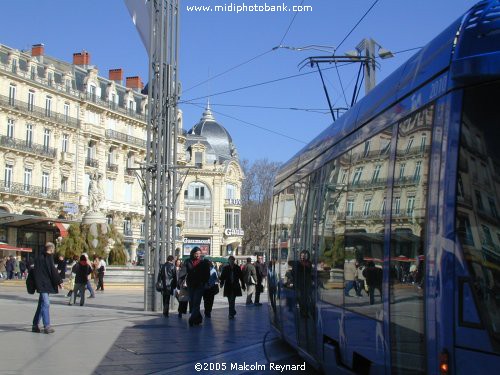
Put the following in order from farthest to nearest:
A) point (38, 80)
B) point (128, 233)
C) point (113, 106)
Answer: point (128, 233), point (113, 106), point (38, 80)

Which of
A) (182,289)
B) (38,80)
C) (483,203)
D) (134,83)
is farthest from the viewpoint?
(134,83)

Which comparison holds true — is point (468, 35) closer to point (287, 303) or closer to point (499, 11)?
point (499, 11)

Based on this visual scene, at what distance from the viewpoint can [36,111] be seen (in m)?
60.7

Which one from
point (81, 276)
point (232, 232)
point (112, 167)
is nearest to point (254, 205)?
point (232, 232)

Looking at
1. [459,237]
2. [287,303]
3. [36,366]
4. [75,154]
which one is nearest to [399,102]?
[459,237]

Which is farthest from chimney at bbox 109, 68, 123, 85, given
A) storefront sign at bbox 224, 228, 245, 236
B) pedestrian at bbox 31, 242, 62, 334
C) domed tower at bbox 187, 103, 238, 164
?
pedestrian at bbox 31, 242, 62, 334

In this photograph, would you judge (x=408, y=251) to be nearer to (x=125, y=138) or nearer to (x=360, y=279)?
(x=360, y=279)

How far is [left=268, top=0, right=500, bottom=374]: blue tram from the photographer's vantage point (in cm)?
415

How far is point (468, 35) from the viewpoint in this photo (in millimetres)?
4473

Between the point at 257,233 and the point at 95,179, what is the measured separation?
1848 inches

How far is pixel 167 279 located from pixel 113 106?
185 ft

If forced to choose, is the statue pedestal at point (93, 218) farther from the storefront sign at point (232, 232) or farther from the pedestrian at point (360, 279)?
the storefront sign at point (232, 232)

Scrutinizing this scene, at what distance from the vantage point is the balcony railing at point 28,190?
189ft

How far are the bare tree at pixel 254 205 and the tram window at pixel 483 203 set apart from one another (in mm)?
86032
